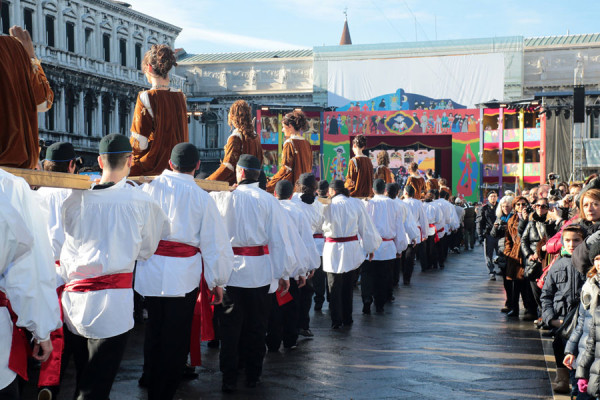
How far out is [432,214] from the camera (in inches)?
726

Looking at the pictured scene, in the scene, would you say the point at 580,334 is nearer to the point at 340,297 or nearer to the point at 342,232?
the point at 340,297

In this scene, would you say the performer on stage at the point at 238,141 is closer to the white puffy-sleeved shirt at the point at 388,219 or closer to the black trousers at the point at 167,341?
the black trousers at the point at 167,341

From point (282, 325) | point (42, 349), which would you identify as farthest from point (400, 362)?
point (42, 349)

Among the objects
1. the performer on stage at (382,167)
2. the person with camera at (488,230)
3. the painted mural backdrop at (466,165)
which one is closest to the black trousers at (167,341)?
the performer on stage at (382,167)

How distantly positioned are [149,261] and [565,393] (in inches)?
146

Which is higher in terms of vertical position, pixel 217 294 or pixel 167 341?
pixel 217 294

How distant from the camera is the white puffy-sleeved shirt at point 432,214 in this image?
1828cm

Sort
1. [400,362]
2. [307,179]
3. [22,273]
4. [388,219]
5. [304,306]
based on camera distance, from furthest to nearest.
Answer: [388,219], [307,179], [304,306], [400,362], [22,273]

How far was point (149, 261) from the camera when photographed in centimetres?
550

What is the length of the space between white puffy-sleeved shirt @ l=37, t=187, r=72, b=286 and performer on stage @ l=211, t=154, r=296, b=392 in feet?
4.63

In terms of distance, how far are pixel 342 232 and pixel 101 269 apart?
5848 mm

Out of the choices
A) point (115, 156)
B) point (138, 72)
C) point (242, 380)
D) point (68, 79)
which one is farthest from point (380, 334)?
point (138, 72)

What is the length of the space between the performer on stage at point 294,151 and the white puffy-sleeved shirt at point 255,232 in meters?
3.22

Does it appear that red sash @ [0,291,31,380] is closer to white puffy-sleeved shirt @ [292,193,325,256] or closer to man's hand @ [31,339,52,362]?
man's hand @ [31,339,52,362]
